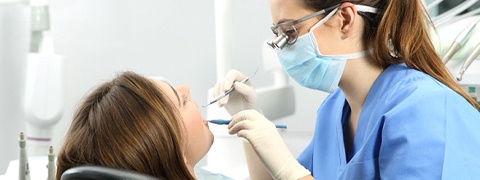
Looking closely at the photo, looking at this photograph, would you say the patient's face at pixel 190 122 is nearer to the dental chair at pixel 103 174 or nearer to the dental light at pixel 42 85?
the dental chair at pixel 103 174

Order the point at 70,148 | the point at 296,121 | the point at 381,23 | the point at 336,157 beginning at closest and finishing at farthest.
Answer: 1. the point at 70,148
2. the point at 381,23
3. the point at 336,157
4. the point at 296,121

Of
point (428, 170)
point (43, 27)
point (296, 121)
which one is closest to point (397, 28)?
point (428, 170)

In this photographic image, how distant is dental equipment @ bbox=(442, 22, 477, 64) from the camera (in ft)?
6.89

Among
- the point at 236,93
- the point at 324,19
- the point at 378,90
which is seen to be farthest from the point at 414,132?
the point at 236,93

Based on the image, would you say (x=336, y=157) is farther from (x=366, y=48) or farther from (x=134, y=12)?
(x=134, y=12)

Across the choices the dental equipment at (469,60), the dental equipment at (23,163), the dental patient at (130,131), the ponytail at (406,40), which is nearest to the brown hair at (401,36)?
the ponytail at (406,40)

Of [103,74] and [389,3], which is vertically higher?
[389,3]

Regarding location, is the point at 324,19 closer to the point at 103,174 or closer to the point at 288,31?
the point at 288,31

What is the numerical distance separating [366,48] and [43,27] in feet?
3.42

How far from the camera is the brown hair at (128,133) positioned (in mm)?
1321

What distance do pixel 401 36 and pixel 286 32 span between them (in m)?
0.24

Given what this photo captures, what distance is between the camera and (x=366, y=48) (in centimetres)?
155

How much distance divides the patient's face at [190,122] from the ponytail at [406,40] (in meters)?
0.39

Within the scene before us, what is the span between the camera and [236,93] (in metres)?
1.81
